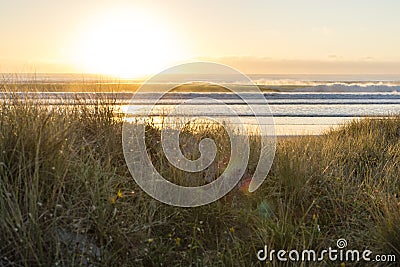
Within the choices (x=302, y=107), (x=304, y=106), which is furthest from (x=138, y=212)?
(x=304, y=106)

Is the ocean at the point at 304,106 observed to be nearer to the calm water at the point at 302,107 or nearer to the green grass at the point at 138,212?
the calm water at the point at 302,107

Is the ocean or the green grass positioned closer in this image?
the green grass

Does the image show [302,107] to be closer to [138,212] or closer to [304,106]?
[304,106]

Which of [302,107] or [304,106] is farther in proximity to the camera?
[304,106]

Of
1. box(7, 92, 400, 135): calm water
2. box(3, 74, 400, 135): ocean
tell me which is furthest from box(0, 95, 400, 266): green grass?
box(7, 92, 400, 135): calm water

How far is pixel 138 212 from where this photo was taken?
160 inches

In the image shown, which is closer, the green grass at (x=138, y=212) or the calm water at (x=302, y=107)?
the green grass at (x=138, y=212)

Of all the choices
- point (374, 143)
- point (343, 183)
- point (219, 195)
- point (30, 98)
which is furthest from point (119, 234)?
point (374, 143)

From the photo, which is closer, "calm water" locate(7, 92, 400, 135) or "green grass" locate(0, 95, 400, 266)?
"green grass" locate(0, 95, 400, 266)

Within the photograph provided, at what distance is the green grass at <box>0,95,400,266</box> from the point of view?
11.1 feet

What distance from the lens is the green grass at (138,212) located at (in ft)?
11.1

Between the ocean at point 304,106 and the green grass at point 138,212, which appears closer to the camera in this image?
the green grass at point 138,212

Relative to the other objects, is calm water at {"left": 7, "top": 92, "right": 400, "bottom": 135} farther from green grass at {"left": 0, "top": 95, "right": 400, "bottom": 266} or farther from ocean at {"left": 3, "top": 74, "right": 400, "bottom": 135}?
green grass at {"left": 0, "top": 95, "right": 400, "bottom": 266}

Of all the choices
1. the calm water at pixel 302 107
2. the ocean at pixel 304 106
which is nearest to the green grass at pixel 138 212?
the ocean at pixel 304 106
